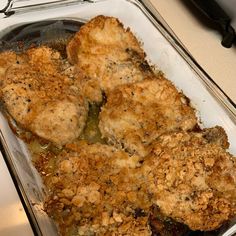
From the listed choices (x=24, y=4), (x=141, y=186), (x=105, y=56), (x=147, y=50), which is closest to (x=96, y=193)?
(x=141, y=186)

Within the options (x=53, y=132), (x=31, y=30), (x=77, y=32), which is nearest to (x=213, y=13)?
(x=77, y=32)

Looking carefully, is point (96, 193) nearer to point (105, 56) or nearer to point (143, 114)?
point (143, 114)

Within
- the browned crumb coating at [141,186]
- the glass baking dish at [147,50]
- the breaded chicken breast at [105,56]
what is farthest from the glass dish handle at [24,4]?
the browned crumb coating at [141,186]

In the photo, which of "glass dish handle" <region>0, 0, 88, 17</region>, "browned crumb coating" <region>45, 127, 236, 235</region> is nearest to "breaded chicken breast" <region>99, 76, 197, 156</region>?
"browned crumb coating" <region>45, 127, 236, 235</region>

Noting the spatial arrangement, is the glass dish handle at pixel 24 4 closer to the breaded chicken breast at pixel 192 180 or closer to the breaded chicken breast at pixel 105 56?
the breaded chicken breast at pixel 105 56

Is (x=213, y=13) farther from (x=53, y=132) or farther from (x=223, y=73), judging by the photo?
(x=53, y=132)

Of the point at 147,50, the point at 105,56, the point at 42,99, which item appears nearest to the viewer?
the point at 42,99
